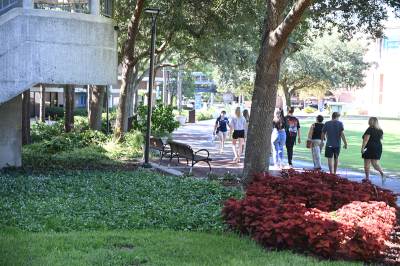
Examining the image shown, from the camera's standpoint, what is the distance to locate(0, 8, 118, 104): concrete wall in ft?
26.9

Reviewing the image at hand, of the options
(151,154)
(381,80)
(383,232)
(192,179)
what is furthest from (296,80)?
(383,232)

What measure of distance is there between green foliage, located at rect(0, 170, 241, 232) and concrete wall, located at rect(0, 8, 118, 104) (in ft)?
6.92

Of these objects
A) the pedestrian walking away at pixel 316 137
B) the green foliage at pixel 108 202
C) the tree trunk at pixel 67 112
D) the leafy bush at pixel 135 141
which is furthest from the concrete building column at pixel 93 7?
the tree trunk at pixel 67 112

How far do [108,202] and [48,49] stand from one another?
339 centimetres

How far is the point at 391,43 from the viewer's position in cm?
6475

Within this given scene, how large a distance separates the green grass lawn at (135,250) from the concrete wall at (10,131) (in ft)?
18.7

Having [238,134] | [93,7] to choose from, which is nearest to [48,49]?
[93,7]

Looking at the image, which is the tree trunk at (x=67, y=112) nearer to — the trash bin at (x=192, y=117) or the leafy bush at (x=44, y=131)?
the leafy bush at (x=44, y=131)

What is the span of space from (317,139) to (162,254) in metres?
8.06

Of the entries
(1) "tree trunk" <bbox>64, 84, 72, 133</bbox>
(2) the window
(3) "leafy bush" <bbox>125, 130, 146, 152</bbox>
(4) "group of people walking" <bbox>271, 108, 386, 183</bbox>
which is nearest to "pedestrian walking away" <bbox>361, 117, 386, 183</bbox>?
(4) "group of people walking" <bbox>271, 108, 386, 183</bbox>

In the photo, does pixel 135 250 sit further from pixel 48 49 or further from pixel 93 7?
pixel 93 7

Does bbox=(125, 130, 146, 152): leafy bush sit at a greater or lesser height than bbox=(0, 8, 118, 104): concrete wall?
lesser

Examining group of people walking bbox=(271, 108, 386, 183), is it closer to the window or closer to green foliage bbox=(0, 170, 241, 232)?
green foliage bbox=(0, 170, 241, 232)

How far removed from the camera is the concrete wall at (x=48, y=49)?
8.21 m
